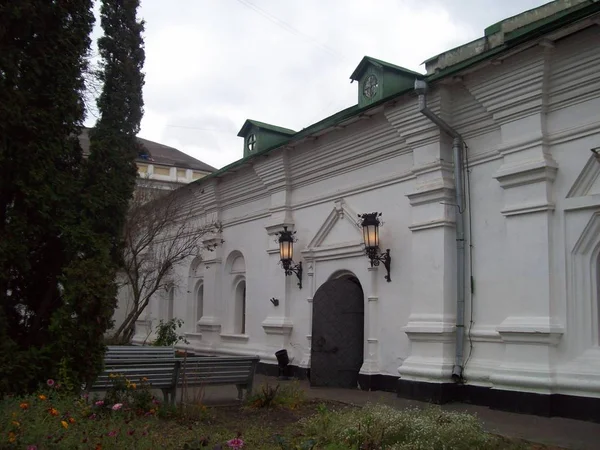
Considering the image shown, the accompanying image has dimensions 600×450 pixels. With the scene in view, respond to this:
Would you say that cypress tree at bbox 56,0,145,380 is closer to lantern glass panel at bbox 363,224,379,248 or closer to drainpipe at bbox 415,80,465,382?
drainpipe at bbox 415,80,465,382

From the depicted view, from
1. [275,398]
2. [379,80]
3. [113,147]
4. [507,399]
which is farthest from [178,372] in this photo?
[379,80]

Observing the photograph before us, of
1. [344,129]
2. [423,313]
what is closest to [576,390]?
[423,313]

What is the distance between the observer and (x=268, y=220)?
1584 centimetres

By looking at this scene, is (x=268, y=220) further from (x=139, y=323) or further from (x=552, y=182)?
(x=139, y=323)

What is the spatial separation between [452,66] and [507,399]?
509cm

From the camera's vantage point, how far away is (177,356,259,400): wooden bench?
979 cm

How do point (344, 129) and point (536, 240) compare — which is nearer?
point (536, 240)

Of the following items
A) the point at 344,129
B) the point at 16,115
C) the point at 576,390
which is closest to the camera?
the point at 16,115

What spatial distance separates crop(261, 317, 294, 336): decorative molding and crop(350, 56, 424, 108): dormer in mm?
5054

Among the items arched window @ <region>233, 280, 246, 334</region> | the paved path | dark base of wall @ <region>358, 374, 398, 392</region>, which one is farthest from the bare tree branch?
dark base of wall @ <region>358, 374, 398, 392</region>

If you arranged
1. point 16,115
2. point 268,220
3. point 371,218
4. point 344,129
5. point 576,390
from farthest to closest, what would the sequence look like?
1. point 268,220
2. point 344,129
3. point 371,218
4. point 576,390
5. point 16,115

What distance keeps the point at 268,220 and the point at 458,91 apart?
6.47 m

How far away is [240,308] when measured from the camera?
17547 millimetres

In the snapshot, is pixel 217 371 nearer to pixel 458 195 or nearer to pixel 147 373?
pixel 147 373
